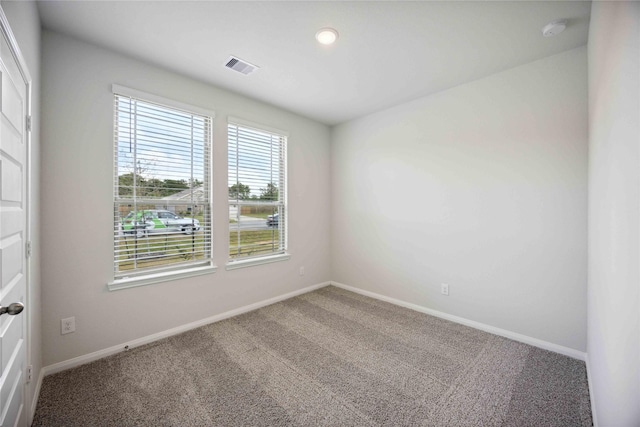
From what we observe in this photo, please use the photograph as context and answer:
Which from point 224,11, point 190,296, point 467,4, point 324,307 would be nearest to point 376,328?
point 324,307

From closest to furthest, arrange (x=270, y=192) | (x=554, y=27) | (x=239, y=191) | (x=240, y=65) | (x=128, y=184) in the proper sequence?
(x=554, y=27) < (x=128, y=184) < (x=240, y=65) < (x=239, y=191) < (x=270, y=192)

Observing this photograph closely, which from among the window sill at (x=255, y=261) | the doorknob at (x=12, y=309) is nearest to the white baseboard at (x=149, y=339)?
the window sill at (x=255, y=261)

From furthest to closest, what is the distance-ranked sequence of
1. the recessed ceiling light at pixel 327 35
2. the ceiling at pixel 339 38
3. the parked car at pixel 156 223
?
the parked car at pixel 156 223, the recessed ceiling light at pixel 327 35, the ceiling at pixel 339 38

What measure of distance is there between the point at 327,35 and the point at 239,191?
193 cm

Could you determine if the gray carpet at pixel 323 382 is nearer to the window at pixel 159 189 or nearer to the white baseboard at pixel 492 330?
the white baseboard at pixel 492 330

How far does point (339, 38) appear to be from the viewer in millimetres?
2107

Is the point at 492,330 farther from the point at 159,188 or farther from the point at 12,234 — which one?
the point at 12,234

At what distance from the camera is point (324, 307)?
3377mm

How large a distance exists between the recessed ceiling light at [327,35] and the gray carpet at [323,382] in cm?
266

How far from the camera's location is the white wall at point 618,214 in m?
0.88

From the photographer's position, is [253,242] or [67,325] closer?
[67,325]

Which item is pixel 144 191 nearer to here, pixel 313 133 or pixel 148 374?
pixel 148 374

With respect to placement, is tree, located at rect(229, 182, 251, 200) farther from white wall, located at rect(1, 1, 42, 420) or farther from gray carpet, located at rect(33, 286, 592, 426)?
white wall, located at rect(1, 1, 42, 420)

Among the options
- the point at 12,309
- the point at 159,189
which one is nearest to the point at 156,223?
the point at 159,189
